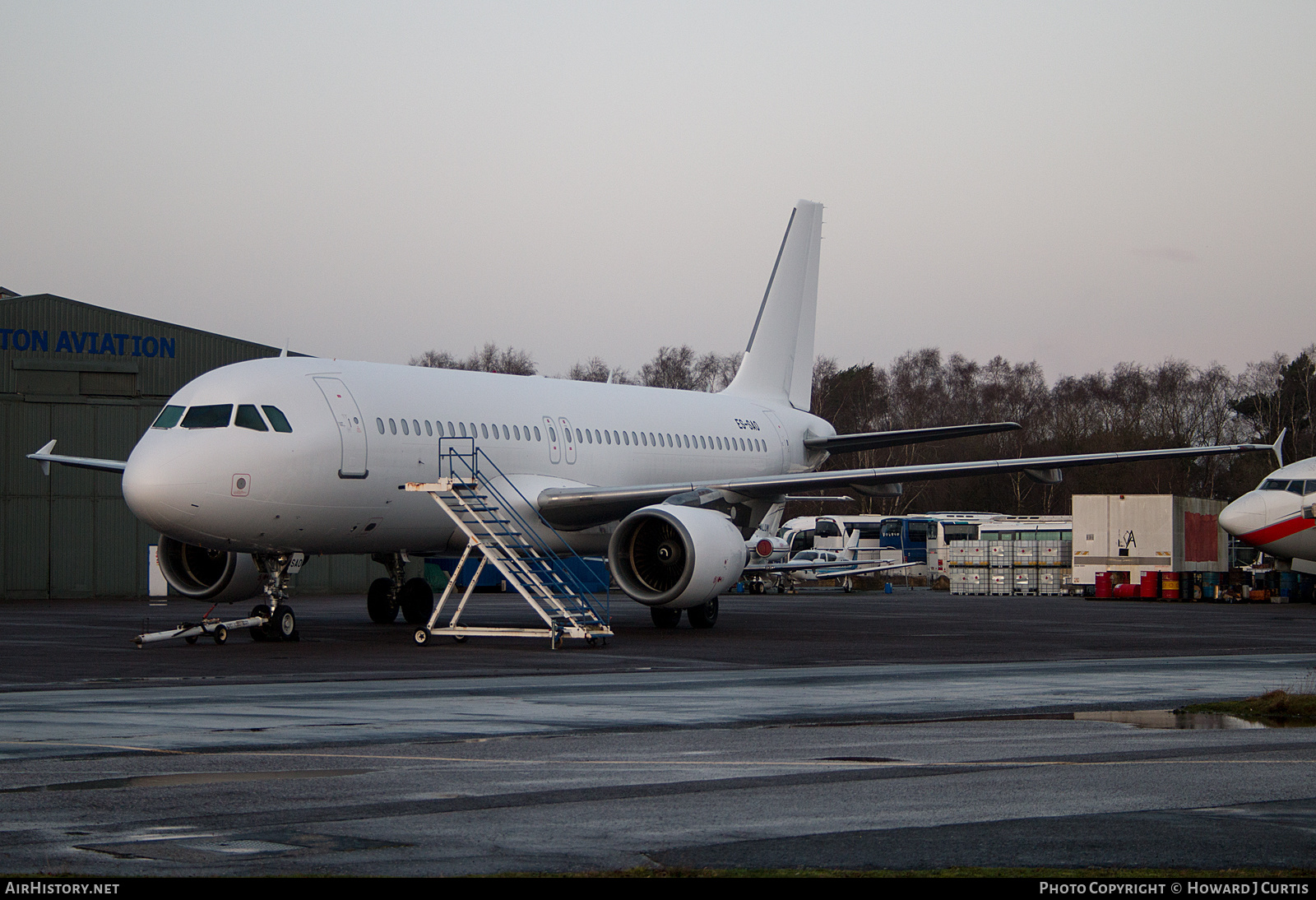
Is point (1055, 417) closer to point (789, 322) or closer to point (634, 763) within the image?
point (789, 322)

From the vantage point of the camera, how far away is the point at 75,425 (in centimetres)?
4366

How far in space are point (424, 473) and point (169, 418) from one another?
394 centimetres

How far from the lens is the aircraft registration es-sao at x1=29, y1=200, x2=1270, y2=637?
20.9 m

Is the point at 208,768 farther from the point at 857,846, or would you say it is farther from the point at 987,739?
the point at 987,739

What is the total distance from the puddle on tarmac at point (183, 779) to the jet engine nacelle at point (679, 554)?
1480 cm

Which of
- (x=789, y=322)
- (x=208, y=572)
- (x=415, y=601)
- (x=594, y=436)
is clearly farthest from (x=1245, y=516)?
(x=208, y=572)

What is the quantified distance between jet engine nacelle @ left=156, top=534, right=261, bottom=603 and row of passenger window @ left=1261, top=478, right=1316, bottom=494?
25075 mm

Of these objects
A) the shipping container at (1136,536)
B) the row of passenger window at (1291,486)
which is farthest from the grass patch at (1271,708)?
the shipping container at (1136,536)

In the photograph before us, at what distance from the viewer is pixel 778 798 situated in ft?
24.6

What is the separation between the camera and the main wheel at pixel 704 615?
2559 centimetres

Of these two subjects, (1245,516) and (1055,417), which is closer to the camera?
(1245,516)

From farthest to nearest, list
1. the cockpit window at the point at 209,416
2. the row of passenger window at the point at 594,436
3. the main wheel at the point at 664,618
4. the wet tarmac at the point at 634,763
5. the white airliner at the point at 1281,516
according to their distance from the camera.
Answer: the white airliner at the point at 1281,516
the main wheel at the point at 664,618
the row of passenger window at the point at 594,436
the cockpit window at the point at 209,416
the wet tarmac at the point at 634,763

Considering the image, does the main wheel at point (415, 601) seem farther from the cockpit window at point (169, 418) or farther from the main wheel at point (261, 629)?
the cockpit window at point (169, 418)

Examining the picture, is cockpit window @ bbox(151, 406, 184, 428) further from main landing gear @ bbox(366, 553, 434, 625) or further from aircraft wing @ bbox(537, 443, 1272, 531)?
aircraft wing @ bbox(537, 443, 1272, 531)
